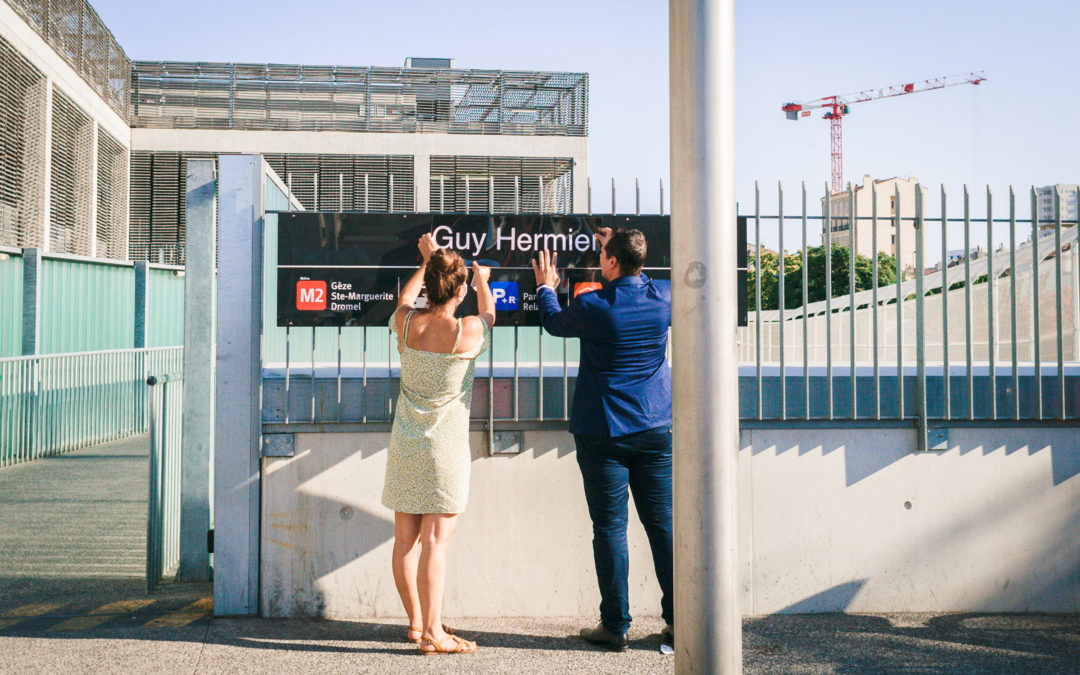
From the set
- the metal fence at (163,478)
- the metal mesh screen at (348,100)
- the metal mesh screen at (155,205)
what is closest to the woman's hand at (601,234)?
the metal fence at (163,478)

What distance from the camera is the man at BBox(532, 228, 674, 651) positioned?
3971 millimetres

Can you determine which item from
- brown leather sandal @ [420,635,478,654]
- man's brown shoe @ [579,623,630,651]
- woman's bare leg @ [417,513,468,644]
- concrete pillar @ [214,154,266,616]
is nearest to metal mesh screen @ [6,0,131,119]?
concrete pillar @ [214,154,266,616]

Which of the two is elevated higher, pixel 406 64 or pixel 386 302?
pixel 406 64

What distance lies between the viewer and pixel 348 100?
27594 millimetres

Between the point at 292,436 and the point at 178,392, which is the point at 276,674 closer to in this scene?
the point at 292,436

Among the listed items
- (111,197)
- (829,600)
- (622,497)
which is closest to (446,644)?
(622,497)

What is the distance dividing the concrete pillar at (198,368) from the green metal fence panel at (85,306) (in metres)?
9.28

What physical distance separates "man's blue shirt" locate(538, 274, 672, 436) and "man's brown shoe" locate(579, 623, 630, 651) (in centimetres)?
100

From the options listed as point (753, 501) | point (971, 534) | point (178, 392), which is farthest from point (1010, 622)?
point (178, 392)

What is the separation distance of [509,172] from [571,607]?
2346 centimetres

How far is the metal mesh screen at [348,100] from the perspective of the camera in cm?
2716

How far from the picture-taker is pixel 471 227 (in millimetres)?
4711

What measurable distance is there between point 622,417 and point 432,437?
0.89m

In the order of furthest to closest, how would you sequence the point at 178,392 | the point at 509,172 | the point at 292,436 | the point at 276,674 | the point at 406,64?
1. the point at 406,64
2. the point at 509,172
3. the point at 178,392
4. the point at 292,436
5. the point at 276,674
